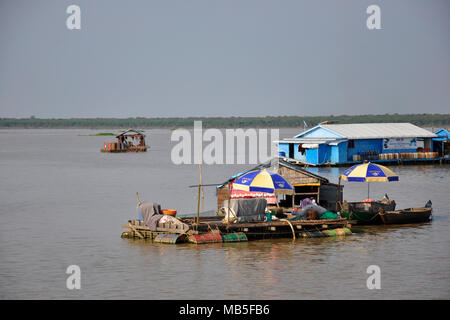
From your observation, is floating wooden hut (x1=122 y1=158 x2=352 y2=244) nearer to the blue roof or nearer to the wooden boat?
the wooden boat

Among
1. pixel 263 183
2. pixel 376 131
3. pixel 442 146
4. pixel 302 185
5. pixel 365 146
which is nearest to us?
pixel 263 183

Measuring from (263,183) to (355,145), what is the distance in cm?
3396

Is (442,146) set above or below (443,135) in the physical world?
below

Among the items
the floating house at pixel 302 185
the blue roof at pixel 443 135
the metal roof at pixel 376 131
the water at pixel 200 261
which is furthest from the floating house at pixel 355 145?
the floating house at pixel 302 185

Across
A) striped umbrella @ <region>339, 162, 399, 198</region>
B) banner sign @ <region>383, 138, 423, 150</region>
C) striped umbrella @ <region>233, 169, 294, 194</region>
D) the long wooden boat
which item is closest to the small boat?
the long wooden boat

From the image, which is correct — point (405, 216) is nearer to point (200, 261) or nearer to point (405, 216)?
point (405, 216)

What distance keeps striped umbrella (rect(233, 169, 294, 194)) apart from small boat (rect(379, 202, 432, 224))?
14.7 feet

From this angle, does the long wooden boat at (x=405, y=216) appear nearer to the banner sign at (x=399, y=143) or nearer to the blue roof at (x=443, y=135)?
the banner sign at (x=399, y=143)

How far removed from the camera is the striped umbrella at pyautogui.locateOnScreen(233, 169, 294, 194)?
2550 cm

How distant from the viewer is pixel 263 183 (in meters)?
25.7

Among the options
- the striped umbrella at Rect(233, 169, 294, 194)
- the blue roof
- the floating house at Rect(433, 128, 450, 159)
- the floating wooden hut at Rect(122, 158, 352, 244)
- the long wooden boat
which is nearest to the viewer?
the floating wooden hut at Rect(122, 158, 352, 244)

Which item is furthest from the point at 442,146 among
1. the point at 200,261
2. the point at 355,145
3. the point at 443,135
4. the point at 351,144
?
the point at 200,261

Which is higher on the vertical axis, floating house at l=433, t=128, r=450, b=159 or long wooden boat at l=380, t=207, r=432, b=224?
floating house at l=433, t=128, r=450, b=159

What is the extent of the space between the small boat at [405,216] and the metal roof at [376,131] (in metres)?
28.8
